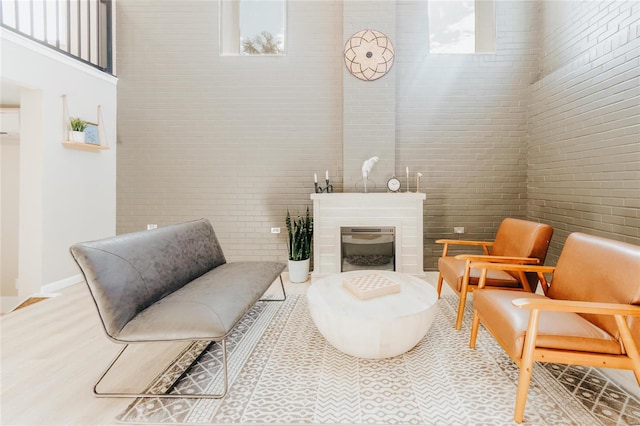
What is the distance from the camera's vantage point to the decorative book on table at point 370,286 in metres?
2.18

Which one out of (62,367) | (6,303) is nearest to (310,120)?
(62,367)

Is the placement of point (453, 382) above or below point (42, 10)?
below

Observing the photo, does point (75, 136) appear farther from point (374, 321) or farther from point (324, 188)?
point (374, 321)

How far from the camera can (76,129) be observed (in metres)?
3.64

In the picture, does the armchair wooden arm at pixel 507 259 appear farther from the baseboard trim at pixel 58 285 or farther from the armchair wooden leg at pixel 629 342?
the baseboard trim at pixel 58 285

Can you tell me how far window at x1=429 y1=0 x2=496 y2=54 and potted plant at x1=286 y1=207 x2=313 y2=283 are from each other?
3.00 meters

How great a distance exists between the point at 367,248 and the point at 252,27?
346 cm

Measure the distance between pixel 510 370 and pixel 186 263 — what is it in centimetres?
239

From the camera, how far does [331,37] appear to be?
14.0 ft

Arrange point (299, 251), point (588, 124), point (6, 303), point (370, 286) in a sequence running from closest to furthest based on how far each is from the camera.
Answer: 1. point (370, 286)
2. point (588, 124)
3. point (299, 251)
4. point (6, 303)

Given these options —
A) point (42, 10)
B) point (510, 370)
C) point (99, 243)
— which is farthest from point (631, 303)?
point (42, 10)

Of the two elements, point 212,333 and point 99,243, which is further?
point 99,243

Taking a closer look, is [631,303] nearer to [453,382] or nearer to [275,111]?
[453,382]

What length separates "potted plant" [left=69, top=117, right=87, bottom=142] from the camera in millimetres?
3561
